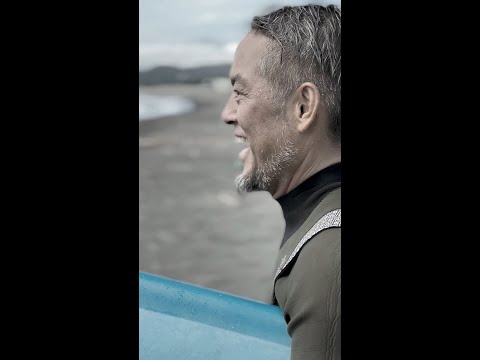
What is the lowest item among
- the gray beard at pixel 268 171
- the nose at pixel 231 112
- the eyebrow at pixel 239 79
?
the gray beard at pixel 268 171

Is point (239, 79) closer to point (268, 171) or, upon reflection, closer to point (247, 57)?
point (247, 57)

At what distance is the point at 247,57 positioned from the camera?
93 centimetres

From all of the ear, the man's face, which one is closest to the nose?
the man's face

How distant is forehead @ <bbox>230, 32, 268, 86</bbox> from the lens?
0.92 meters

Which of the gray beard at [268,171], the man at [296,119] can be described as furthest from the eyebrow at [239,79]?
the gray beard at [268,171]

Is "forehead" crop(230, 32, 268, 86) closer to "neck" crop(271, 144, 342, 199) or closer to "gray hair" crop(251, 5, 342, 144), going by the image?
"gray hair" crop(251, 5, 342, 144)

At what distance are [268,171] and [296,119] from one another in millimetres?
104

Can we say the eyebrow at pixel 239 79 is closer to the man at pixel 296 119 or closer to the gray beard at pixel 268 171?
the man at pixel 296 119

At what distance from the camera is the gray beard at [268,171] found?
3.11 ft

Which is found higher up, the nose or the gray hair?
the gray hair

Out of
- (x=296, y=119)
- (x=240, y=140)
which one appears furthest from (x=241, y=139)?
(x=296, y=119)
